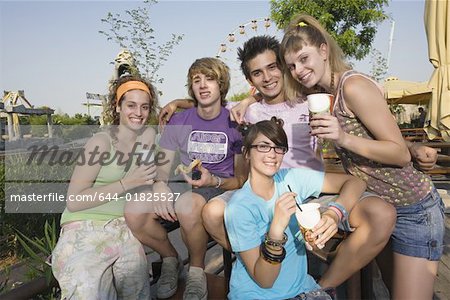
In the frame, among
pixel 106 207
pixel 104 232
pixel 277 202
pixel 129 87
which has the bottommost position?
pixel 104 232

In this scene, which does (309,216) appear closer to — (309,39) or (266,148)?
(266,148)

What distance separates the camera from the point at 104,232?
2.14 m

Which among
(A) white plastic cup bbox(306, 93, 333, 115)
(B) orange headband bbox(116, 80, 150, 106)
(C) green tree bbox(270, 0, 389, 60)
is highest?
(C) green tree bbox(270, 0, 389, 60)

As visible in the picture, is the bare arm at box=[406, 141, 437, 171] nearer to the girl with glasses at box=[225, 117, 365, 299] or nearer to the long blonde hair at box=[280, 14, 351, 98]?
the girl with glasses at box=[225, 117, 365, 299]

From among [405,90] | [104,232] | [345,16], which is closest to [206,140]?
[104,232]

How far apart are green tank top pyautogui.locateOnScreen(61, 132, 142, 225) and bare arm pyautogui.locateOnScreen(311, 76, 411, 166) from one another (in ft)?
3.77

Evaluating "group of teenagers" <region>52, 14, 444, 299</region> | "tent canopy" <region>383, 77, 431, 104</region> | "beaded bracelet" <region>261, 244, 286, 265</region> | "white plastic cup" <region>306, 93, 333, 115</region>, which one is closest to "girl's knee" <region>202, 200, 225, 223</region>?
A: "group of teenagers" <region>52, 14, 444, 299</region>

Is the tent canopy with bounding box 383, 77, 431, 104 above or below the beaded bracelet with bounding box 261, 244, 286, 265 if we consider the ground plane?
above

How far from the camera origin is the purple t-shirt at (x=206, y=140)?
2.62m

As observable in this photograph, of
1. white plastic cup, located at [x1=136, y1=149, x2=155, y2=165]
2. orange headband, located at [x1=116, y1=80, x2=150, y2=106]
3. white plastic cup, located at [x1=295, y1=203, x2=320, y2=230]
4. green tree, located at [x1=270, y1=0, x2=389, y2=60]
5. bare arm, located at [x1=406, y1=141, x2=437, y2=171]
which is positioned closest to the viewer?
white plastic cup, located at [x1=295, y1=203, x2=320, y2=230]

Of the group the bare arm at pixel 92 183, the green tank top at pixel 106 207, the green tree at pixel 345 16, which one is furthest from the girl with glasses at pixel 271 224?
the green tree at pixel 345 16

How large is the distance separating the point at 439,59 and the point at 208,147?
3.06 m

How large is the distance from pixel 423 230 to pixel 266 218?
834mm

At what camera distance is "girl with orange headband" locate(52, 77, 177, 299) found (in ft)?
6.52
